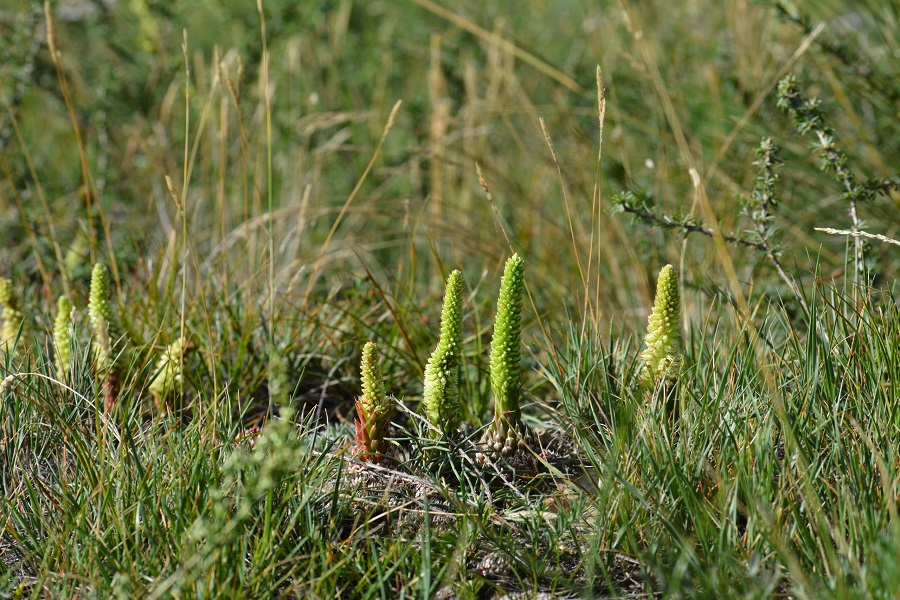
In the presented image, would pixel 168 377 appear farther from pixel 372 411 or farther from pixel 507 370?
pixel 507 370

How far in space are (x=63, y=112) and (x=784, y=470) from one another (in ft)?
15.5

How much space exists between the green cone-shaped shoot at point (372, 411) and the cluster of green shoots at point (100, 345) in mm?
474

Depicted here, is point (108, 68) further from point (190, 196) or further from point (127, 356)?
point (127, 356)

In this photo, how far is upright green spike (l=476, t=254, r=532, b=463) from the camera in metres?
1.88

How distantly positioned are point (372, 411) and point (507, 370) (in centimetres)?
31

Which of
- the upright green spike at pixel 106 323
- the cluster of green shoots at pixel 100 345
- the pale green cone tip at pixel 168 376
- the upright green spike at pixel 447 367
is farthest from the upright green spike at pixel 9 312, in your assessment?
the upright green spike at pixel 447 367

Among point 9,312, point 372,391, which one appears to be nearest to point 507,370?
point 372,391

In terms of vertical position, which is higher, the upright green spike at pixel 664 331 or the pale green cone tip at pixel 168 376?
the upright green spike at pixel 664 331

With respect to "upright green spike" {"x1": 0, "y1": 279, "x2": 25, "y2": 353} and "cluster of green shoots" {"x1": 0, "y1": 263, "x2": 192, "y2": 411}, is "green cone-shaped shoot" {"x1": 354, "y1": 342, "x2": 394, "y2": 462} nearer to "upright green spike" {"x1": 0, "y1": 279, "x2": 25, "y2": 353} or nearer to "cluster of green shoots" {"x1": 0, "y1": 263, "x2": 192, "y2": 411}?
"cluster of green shoots" {"x1": 0, "y1": 263, "x2": 192, "y2": 411}

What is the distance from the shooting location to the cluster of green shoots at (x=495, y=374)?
6.32 ft

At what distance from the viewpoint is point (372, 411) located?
196 cm

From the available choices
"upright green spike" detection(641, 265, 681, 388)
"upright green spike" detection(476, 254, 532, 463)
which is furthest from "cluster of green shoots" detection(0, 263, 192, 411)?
"upright green spike" detection(641, 265, 681, 388)

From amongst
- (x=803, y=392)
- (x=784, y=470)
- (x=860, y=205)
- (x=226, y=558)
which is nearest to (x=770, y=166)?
(x=803, y=392)

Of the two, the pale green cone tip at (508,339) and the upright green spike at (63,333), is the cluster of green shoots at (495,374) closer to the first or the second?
the pale green cone tip at (508,339)
